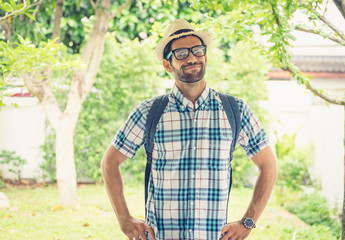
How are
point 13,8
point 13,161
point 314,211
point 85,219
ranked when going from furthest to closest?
point 13,161
point 314,211
point 85,219
point 13,8

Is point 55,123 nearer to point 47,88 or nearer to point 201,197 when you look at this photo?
point 47,88

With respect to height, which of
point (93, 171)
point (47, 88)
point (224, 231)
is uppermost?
point (47, 88)

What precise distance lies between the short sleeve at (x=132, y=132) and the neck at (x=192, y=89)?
0.54ft

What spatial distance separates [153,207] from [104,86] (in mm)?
5125

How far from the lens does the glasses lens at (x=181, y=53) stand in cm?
192

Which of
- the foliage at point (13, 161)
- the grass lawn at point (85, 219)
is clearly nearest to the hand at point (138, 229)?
the grass lawn at point (85, 219)

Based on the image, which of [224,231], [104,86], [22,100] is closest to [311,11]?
[224,231]

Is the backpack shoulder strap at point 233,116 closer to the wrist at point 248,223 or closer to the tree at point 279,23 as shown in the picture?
the wrist at point 248,223

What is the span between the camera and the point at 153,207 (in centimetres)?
185

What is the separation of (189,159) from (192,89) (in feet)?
1.01

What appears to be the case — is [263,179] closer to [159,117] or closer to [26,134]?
[159,117]

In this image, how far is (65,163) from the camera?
5027 millimetres

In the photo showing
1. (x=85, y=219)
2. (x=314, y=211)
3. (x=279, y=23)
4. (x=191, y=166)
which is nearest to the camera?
(x=191, y=166)

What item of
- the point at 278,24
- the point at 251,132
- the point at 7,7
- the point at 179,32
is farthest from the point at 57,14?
the point at 251,132
